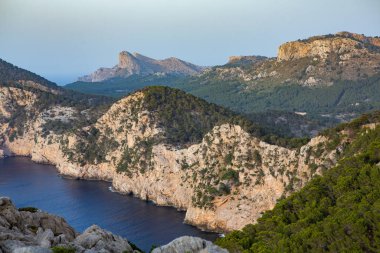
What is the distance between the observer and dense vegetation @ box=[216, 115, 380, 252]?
121 ft

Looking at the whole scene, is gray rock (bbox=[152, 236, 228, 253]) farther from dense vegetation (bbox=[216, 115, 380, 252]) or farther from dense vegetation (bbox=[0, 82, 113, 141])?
dense vegetation (bbox=[0, 82, 113, 141])

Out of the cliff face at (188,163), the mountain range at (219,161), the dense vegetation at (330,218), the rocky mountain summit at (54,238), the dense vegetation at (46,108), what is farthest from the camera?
the dense vegetation at (46,108)

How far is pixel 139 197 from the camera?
11212cm

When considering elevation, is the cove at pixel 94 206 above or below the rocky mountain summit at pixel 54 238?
below

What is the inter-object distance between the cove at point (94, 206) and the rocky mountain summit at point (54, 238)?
46.7 metres

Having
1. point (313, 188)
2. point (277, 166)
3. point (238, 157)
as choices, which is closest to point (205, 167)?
point (238, 157)

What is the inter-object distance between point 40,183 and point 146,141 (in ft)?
107

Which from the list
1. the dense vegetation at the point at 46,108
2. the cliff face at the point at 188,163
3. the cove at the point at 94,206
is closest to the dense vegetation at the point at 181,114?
the cliff face at the point at 188,163

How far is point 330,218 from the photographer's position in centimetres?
4175

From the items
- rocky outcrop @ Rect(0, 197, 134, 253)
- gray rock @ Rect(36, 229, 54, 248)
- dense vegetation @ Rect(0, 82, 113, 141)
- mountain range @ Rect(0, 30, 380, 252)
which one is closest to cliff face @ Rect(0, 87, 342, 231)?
mountain range @ Rect(0, 30, 380, 252)

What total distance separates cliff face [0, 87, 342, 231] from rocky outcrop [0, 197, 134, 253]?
4571 centimetres

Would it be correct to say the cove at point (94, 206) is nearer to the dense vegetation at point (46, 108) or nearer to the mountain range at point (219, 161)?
the mountain range at point (219, 161)

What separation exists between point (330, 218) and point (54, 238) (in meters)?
23.4

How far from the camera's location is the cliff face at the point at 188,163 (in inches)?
3263
